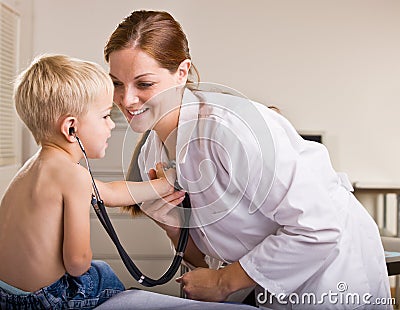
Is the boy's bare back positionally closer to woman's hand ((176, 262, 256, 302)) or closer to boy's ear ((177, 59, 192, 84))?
woman's hand ((176, 262, 256, 302))

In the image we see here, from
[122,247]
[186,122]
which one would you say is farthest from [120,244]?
[186,122]

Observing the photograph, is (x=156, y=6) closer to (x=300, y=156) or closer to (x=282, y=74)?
(x=282, y=74)

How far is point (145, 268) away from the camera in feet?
9.23

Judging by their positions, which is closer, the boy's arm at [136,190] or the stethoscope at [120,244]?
the stethoscope at [120,244]

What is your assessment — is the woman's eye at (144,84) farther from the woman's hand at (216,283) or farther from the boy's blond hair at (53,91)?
the woman's hand at (216,283)

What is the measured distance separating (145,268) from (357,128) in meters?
1.45

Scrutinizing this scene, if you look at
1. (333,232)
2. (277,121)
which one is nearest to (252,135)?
(277,121)

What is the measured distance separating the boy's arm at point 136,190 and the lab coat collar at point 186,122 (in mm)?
47

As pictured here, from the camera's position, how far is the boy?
92cm

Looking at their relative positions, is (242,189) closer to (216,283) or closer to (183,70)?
(216,283)

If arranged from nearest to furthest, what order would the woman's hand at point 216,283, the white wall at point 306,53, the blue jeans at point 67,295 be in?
the blue jeans at point 67,295, the woman's hand at point 216,283, the white wall at point 306,53

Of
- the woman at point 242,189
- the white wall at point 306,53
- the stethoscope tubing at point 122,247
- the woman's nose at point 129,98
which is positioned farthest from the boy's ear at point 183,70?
the white wall at point 306,53

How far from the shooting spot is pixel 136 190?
112 cm

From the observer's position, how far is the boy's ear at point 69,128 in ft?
3.22
